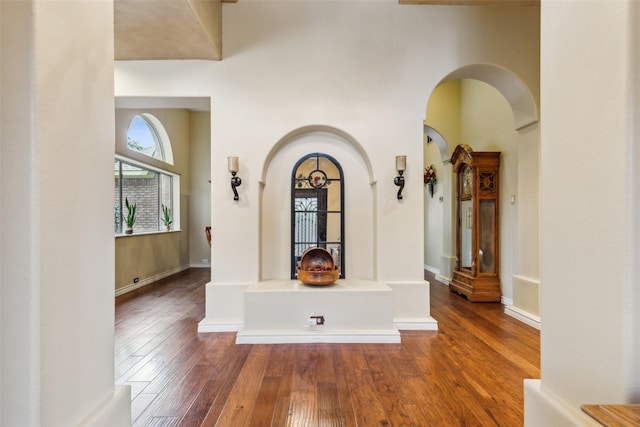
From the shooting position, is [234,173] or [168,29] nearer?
[168,29]

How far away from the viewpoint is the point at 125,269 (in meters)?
5.26

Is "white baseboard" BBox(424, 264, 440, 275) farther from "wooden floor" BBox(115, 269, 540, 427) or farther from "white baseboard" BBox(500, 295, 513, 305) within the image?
"wooden floor" BBox(115, 269, 540, 427)

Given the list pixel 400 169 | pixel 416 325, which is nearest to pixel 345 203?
pixel 400 169

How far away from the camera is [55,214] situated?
84 centimetres

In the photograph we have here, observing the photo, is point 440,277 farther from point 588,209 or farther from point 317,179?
point 588,209

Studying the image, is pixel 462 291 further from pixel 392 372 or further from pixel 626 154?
pixel 626 154

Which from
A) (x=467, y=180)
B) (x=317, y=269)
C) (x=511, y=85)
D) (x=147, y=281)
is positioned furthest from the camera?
(x=147, y=281)

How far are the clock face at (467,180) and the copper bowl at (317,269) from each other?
2.75 metres

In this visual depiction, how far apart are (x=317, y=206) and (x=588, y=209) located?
306cm

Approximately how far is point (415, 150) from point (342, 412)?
2664mm

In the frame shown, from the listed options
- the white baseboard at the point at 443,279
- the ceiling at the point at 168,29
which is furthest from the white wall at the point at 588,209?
the white baseboard at the point at 443,279

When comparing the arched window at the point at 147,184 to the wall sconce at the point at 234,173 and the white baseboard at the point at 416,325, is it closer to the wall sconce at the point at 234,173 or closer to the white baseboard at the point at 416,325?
the wall sconce at the point at 234,173

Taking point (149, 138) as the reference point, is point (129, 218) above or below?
below

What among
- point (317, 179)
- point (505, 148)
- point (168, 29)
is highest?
point (168, 29)
